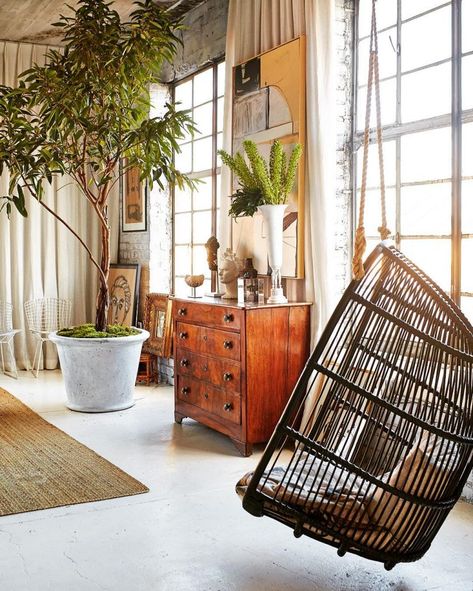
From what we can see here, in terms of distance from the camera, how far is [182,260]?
681 centimetres

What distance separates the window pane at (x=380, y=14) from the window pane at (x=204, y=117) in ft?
6.52

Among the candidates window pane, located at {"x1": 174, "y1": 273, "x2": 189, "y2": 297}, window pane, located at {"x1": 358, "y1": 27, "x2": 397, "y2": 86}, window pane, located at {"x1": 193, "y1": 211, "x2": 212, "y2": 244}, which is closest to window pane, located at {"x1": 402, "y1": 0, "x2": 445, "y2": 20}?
window pane, located at {"x1": 358, "y1": 27, "x2": 397, "y2": 86}

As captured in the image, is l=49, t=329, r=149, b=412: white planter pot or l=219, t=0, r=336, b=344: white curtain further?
l=49, t=329, r=149, b=412: white planter pot

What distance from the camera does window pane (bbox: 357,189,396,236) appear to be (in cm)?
430

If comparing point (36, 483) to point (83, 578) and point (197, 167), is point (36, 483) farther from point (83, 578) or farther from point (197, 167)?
point (197, 167)

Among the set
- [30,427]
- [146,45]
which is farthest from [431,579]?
[146,45]

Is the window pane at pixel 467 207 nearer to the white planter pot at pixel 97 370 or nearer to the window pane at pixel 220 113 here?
the white planter pot at pixel 97 370

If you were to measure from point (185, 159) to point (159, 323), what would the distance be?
152 centimetres

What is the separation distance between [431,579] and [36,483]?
2.10m

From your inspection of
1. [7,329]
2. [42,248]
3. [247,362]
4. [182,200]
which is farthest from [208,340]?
[42,248]

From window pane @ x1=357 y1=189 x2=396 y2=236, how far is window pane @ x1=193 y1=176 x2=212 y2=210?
2095 millimetres

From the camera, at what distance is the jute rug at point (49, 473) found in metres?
3.66

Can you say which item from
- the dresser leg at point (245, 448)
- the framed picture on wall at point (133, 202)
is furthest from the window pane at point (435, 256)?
the framed picture on wall at point (133, 202)

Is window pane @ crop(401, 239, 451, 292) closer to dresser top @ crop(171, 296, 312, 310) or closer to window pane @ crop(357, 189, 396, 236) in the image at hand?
window pane @ crop(357, 189, 396, 236)
